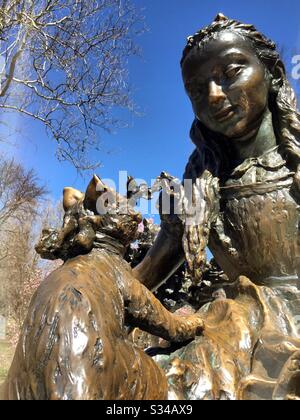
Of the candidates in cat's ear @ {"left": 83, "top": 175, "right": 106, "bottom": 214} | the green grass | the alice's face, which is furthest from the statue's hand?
the green grass

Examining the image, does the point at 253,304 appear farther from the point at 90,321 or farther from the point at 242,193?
the point at 90,321

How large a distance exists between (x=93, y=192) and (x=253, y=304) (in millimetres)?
783

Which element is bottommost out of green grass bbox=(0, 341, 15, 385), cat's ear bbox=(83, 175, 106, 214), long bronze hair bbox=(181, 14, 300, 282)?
green grass bbox=(0, 341, 15, 385)

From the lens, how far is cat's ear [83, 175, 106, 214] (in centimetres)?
146

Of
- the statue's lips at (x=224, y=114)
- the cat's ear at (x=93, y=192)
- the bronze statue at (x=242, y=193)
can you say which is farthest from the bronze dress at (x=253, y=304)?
the cat's ear at (x=93, y=192)

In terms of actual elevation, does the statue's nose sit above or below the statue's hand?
above

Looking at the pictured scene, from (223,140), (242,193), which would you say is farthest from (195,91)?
(242,193)

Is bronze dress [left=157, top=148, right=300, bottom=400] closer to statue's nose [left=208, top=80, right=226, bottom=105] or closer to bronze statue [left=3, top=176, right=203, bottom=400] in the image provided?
bronze statue [left=3, top=176, right=203, bottom=400]

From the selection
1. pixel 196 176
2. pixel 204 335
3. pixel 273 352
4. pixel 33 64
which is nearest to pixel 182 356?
pixel 204 335

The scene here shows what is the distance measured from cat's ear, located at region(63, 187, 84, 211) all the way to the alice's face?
0.79 metres

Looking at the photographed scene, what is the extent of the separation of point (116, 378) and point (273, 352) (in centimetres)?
61
